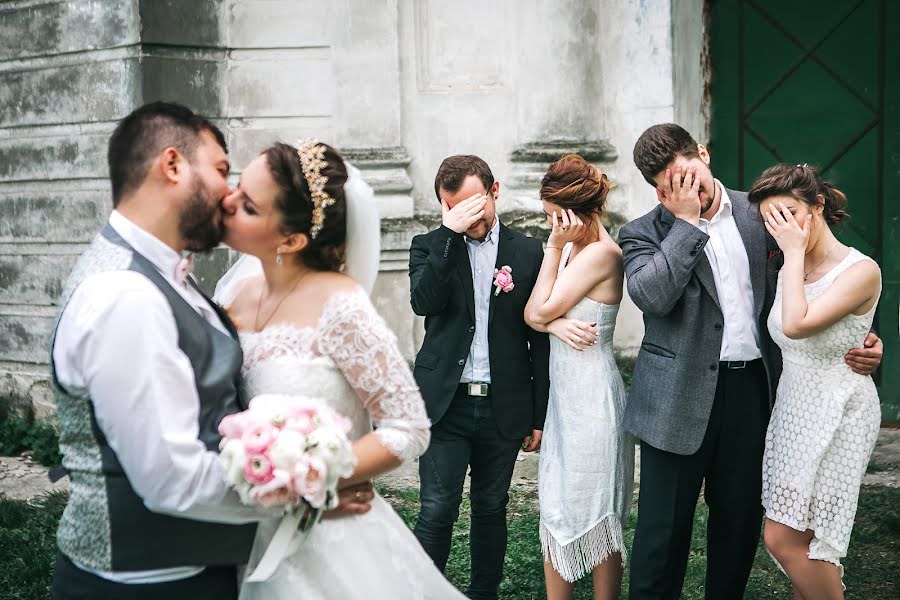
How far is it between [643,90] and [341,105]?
2232mm

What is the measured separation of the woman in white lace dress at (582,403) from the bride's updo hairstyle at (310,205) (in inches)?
63.8

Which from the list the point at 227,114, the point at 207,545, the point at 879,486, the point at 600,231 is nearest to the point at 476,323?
the point at 600,231

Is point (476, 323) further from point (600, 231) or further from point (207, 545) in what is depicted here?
point (207, 545)

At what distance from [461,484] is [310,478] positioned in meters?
2.27

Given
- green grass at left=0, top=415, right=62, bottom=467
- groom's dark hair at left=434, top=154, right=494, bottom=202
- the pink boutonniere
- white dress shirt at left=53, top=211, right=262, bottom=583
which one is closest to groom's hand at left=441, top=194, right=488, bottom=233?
groom's dark hair at left=434, top=154, right=494, bottom=202

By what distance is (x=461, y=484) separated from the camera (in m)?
4.61

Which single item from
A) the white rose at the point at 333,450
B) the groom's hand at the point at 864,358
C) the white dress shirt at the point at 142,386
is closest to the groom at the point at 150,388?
the white dress shirt at the point at 142,386

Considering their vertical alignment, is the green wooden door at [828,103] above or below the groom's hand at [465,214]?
above

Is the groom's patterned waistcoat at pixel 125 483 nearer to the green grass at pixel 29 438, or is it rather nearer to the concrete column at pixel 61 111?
the concrete column at pixel 61 111

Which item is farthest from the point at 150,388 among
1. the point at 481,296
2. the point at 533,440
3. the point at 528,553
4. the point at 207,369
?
the point at 528,553

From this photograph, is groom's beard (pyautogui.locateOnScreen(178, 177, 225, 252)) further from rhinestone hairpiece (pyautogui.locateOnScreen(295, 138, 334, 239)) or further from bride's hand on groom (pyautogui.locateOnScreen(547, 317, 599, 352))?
bride's hand on groom (pyautogui.locateOnScreen(547, 317, 599, 352))

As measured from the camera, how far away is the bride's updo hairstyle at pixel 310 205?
9.11ft

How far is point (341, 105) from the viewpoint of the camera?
7727 millimetres

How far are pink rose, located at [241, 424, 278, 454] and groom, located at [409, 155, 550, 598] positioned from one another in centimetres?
217
